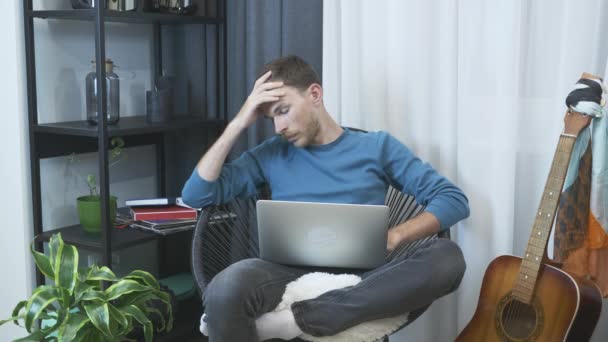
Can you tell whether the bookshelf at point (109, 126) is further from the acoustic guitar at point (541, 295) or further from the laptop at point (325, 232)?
the acoustic guitar at point (541, 295)

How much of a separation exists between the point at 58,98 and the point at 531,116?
61.3 inches

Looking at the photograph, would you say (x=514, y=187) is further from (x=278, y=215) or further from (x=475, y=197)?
(x=278, y=215)

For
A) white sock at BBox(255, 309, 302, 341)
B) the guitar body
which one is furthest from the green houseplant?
the guitar body

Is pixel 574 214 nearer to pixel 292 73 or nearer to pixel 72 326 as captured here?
pixel 292 73

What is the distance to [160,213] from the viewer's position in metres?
2.51

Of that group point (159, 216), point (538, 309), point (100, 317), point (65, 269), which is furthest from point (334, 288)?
point (159, 216)

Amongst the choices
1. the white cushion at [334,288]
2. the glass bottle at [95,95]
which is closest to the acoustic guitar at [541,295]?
the white cushion at [334,288]

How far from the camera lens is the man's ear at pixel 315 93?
2.08m

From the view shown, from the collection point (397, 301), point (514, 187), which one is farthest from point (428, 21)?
point (397, 301)

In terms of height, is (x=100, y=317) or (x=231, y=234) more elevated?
(x=231, y=234)

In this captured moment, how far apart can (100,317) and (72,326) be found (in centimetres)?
7

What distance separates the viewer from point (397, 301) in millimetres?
1752

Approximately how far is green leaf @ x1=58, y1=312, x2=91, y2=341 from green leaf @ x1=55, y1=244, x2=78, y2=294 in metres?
0.08

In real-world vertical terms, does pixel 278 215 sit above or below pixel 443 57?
below
